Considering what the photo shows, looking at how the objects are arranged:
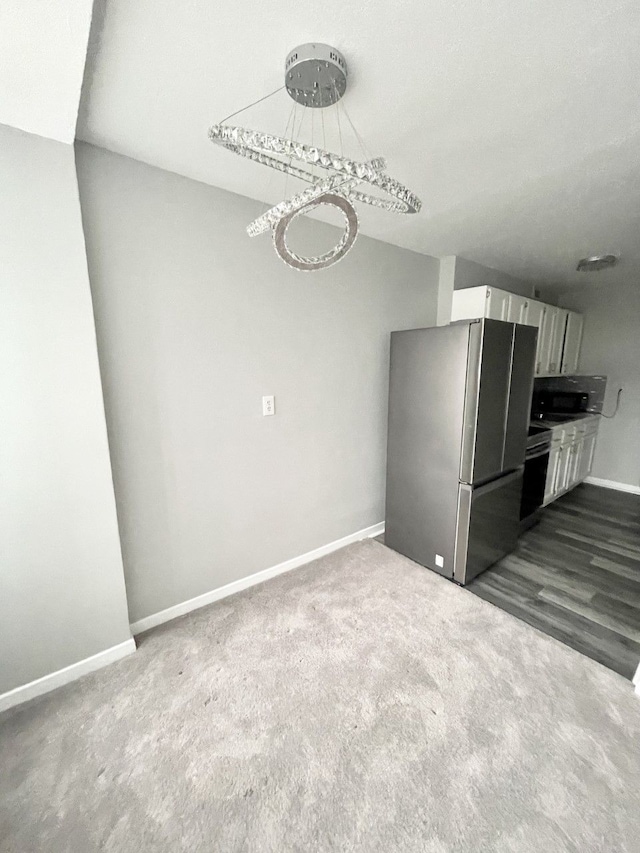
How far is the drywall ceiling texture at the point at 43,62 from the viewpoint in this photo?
33.6 inches

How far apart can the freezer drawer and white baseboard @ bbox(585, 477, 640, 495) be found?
8.57 feet

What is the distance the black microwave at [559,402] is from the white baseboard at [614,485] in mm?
961

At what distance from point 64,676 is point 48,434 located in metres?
1.16

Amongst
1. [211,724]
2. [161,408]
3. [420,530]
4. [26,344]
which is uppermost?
[26,344]

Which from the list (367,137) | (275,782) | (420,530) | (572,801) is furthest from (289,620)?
(367,137)

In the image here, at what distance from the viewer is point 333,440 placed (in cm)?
259

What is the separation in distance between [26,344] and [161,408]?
23.9 inches

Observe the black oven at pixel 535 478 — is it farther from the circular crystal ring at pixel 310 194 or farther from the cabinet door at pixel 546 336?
the circular crystal ring at pixel 310 194

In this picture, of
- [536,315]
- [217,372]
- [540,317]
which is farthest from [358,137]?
[540,317]

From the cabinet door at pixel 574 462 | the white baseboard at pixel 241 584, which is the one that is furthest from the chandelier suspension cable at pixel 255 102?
the cabinet door at pixel 574 462

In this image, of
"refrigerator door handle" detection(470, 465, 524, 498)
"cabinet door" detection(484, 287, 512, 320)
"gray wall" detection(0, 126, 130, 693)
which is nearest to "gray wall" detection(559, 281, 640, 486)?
"cabinet door" detection(484, 287, 512, 320)

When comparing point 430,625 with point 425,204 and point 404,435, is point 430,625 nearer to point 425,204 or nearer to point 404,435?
point 404,435

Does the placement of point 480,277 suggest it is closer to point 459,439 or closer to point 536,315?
point 536,315

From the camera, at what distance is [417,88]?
1.17 metres
